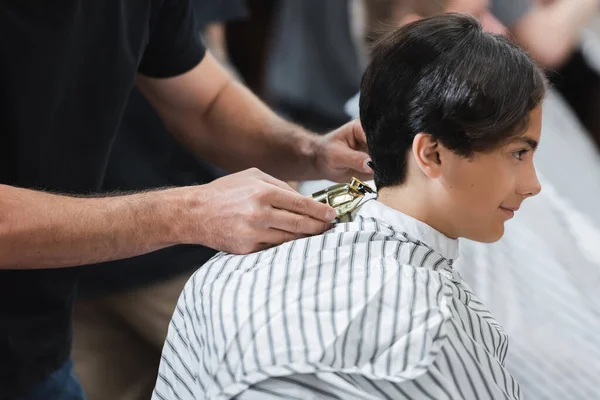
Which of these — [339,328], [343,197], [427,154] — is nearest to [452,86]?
[427,154]

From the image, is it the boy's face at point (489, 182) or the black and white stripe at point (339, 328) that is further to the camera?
the boy's face at point (489, 182)

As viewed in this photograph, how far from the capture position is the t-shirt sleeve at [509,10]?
115 inches

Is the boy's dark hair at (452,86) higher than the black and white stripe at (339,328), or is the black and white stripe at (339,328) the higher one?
the boy's dark hair at (452,86)

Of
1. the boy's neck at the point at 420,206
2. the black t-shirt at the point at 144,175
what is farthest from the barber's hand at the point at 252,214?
the black t-shirt at the point at 144,175

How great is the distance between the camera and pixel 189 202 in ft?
4.22

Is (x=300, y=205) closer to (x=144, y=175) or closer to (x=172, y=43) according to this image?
(x=172, y=43)

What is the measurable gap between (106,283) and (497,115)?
3.80 ft

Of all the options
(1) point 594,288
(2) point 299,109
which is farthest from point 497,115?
(2) point 299,109

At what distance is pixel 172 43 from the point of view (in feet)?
5.49

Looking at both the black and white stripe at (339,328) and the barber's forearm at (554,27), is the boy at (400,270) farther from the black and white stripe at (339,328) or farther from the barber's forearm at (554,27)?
the barber's forearm at (554,27)

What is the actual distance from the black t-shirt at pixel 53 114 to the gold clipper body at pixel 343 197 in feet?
1.45

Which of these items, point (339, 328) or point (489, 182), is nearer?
point (339, 328)

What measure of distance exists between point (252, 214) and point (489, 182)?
0.35m

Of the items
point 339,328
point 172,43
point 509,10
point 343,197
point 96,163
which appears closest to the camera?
point 339,328
